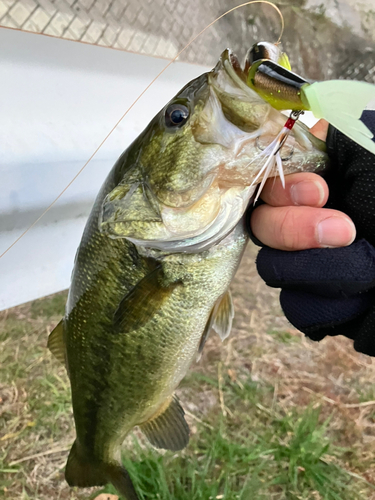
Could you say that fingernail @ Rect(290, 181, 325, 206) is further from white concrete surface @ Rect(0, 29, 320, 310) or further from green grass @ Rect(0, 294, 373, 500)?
green grass @ Rect(0, 294, 373, 500)

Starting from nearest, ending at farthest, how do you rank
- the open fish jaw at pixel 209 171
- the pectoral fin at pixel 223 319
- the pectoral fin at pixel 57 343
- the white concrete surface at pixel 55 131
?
the open fish jaw at pixel 209 171 → the pectoral fin at pixel 223 319 → the pectoral fin at pixel 57 343 → the white concrete surface at pixel 55 131

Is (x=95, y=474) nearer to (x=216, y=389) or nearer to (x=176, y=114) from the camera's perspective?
(x=216, y=389)

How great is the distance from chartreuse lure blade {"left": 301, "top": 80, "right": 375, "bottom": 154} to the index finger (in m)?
0.21

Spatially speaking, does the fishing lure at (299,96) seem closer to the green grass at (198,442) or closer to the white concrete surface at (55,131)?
the white concrete surface at (55,131)

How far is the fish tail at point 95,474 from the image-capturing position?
113cm

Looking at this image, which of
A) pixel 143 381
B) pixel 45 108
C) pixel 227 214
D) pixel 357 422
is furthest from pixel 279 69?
pixel 357 422

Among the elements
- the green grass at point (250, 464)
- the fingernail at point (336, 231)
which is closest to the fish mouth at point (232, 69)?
the fingernail at point (336, 231)

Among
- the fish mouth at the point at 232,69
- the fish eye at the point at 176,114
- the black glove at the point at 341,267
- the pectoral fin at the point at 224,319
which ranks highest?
the fish mouth at the point at 232,69

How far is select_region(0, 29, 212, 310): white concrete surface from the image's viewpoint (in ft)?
4.35

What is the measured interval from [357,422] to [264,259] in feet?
4.95

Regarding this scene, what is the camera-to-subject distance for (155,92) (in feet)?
5.58

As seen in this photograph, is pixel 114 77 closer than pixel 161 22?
Yes

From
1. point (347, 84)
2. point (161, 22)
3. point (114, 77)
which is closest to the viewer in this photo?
point (347, 84)

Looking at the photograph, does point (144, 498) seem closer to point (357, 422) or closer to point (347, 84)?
point (357, 422)
